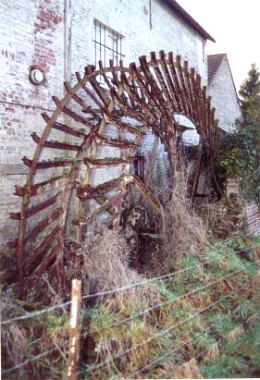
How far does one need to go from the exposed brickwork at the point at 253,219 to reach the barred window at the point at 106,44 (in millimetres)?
4022

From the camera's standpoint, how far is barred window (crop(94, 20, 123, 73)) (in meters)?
6.89

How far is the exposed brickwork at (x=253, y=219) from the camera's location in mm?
6784

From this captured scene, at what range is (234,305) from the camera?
445 centimetres

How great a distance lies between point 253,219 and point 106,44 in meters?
4.51

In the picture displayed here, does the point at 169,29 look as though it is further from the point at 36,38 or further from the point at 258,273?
the point at 258,273

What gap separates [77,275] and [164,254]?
144 centimetres

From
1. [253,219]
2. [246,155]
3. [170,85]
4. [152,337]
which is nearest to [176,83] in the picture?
[170,85]

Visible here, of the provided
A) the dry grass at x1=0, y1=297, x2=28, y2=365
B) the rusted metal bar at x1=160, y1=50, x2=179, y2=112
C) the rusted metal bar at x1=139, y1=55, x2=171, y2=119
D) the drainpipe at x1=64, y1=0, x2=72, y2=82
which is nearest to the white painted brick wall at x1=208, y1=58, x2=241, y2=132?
the rusted metal bar at x1=160, y1=50, x2=179, y2=112

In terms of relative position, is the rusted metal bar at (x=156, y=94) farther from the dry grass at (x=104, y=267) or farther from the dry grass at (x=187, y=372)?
the dry grass at (x=187, y=372)

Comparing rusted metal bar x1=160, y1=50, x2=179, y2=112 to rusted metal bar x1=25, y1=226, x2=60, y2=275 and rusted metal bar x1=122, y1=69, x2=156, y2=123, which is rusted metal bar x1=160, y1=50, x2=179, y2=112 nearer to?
rusted metal bar x1=122, y1=69, x2=156, y2=123

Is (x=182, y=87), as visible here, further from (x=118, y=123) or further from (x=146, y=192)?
(x=146, y=192)

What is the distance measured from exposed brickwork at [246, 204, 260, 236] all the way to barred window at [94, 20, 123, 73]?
4.02m

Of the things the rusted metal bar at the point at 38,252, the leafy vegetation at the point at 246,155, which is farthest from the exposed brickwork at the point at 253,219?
the rusted metal bar at the point at 38,252

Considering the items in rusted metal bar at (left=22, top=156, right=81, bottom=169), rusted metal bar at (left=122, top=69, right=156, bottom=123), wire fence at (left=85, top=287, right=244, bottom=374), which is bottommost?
wire fence at (left=85, top=287, right=244, bottom=374)
